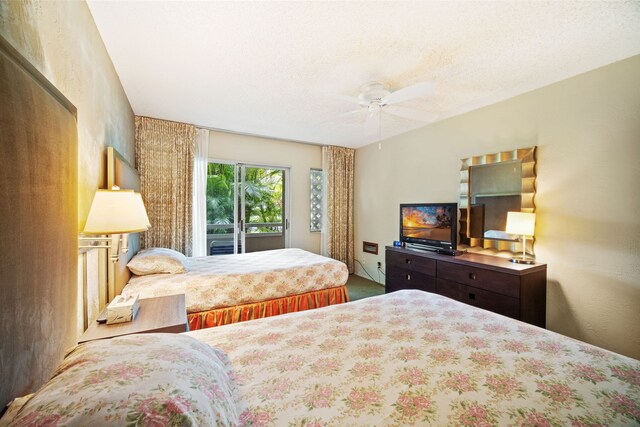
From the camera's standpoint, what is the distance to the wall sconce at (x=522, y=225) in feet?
8.10

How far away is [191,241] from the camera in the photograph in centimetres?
374

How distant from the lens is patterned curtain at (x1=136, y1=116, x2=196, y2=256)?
3449mm

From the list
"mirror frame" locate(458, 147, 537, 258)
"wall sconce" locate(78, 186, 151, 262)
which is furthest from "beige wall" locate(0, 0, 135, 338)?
"mirror frame" locate(458, 147, 537, 258)

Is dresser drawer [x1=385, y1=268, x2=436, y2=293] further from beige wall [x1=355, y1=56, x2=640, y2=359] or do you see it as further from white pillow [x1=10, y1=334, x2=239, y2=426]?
white pillow [x1=10, y1=334, x2=239, y2=426]

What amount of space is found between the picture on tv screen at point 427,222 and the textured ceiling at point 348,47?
1192 millimetres

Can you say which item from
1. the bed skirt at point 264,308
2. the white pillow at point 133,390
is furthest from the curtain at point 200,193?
the white pillow at point 133,390

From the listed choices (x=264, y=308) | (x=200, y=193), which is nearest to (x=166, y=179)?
(x=200, y=193)

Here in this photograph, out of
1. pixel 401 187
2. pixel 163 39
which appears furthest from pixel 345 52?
pixel 401 187

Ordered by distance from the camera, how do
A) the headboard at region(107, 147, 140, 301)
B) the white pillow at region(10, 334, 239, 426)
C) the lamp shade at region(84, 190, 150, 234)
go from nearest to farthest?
the white pillow at region(10, 334, 239, 426) < the lamp shade at region(84, 190, 150, 234) < the headboard at region(107, 147, 140, 301)

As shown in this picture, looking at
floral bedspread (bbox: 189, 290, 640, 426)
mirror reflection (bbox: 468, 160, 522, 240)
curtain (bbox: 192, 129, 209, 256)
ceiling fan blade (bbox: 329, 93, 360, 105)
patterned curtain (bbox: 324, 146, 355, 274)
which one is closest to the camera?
floral bedspread (bbox: 189, 290, 640, 426)

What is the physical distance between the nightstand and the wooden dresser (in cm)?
257

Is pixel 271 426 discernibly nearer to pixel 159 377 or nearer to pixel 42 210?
pixel 159 377

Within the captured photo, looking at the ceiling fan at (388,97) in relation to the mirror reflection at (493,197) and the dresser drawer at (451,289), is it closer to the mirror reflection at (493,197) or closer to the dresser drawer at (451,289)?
the mirror reflection at (493,197)

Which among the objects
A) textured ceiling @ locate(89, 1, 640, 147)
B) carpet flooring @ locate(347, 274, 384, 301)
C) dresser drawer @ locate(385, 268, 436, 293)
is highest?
textured ceiling @ locate(89, 1, 640, 147)
